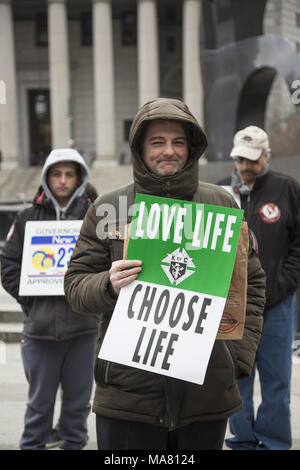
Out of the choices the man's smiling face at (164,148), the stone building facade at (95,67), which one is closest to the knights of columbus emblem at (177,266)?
the man's smiling face at (164,148)

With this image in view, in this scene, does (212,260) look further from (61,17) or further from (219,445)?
(61,17)

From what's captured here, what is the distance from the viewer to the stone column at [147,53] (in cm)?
4103

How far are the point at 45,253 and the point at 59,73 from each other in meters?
39.7

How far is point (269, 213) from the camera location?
4.09 metres

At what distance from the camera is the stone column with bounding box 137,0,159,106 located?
41.0 metres

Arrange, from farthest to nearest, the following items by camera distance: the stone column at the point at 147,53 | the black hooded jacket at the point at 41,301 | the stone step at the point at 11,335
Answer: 1. the stone column at the point at 147,53
2. the stone step at the point at 11,335
3. the black hooded jacket at the point at 41,301

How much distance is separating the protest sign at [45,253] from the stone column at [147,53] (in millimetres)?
37894

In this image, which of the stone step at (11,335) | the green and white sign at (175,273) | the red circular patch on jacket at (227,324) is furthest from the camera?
the stone step at (11,335)

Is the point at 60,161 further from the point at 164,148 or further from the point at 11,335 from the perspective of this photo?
the point at 11,335

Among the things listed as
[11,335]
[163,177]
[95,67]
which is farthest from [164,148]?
[95,67]

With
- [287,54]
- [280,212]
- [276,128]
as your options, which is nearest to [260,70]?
[287,54]

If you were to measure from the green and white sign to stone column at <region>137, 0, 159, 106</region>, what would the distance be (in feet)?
130

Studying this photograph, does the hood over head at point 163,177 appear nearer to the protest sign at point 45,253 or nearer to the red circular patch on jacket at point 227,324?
the red circular patch on jacket at point 227,324

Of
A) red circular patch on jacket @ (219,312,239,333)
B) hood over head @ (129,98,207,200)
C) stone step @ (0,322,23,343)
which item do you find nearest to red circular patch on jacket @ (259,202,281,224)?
hood over head @ (129,98,207,200)
